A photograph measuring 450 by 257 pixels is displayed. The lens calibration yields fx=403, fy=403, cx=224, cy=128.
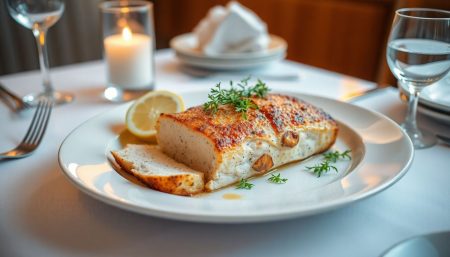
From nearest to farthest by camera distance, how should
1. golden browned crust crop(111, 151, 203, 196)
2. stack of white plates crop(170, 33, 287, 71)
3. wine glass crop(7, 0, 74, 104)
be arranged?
golden browned crust crop(111, 151, 203, 196)
wine glass crop(7, 0, 74, 104)
stack of white plates crop(170, 33, 287, 71)

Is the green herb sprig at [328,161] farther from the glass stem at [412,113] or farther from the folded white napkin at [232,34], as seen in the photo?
the folded white napkin at [232,34]

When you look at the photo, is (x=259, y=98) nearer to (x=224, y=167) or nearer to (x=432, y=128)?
(x=224, y=167)

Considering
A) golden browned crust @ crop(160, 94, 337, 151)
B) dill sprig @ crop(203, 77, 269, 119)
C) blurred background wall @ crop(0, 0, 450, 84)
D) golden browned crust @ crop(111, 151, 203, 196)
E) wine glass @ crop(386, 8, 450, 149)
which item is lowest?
blurred background wall @ crop(0, 0, 450, 84)

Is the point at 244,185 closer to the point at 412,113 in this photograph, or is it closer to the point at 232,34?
the point at 412,113

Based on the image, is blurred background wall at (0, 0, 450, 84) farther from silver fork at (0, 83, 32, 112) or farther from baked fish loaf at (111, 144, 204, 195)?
silver fork at (0, 83, 32, 112)

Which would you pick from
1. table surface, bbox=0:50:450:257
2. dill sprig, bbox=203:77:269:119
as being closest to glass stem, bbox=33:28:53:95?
table surface, bbox=0:50:450:257

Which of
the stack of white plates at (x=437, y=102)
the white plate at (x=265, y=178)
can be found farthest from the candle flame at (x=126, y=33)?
the stack of white plates at (x=437, y=102)

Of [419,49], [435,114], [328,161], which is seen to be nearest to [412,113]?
[435,114]

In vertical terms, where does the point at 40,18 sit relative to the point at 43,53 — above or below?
above
